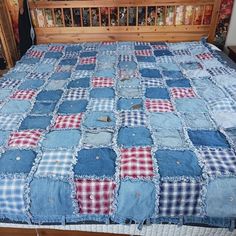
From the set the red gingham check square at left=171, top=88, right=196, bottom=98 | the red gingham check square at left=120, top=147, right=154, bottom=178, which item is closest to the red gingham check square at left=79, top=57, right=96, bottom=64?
the red gingham check square at left=171, top=88, right=196, bottom=98

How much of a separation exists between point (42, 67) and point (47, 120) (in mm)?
1055

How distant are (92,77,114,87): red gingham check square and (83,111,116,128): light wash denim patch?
0.46 m

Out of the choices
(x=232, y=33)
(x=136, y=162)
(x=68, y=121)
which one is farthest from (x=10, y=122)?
(x=232, y=33)

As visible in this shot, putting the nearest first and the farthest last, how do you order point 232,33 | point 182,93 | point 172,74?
point 182,93
point 172,74
point 232,33

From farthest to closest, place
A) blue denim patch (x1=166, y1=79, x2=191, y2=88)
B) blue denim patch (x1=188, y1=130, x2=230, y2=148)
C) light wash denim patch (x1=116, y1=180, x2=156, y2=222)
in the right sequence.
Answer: blue denim patch (x1=166, y1=79, x2=191, y2=88)
blue denim patch (x1=188, y1=130, x2=230, y2=148)
light wash denim patch (x1=116, y1=180, x2=156, y2=222)

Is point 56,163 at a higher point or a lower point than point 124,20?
lower

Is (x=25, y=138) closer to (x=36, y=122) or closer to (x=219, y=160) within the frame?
(x=36, y=122)

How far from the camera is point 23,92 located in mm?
2082

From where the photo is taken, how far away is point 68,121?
1692 millimetres

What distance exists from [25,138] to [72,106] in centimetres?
46

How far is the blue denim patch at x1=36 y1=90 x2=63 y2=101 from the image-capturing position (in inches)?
78.5

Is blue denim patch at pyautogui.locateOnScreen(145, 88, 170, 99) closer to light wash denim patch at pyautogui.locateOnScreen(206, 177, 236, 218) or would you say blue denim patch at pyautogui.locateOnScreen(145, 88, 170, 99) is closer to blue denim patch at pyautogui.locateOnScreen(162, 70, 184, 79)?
blue denim patch at pyautogui.locateOnScreen(162, 70, 184, 79)

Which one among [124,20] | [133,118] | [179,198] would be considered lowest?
[179,198]

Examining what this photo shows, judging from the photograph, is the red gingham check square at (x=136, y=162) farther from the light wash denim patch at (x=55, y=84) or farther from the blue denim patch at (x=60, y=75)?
the blue denim patch at (x=60, y=75)
